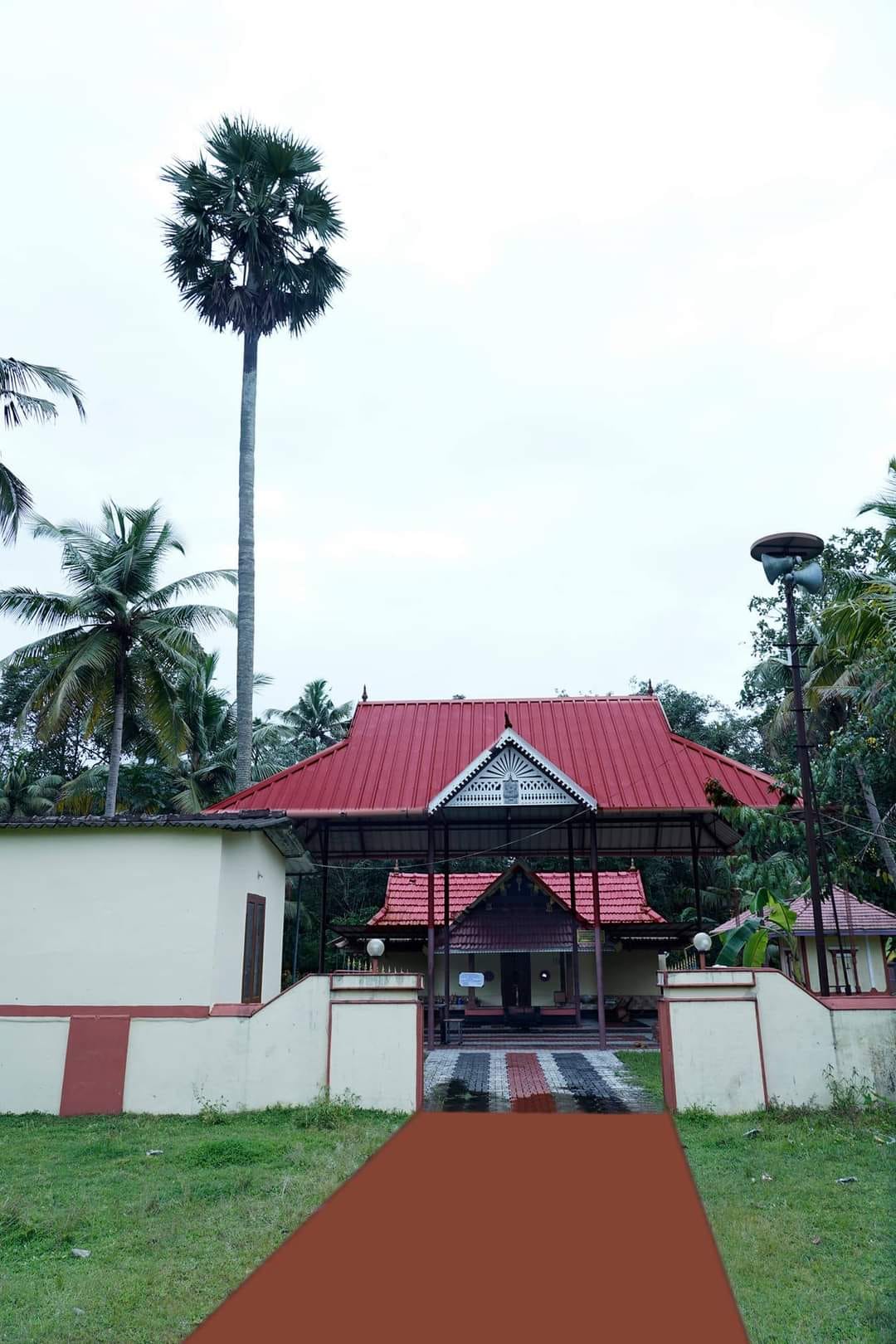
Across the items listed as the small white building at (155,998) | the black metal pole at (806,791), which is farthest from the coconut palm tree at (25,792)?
the black metal pole at (806,791)

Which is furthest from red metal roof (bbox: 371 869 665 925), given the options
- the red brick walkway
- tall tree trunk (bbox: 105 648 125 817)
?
the red brick walkway

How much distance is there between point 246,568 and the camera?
2105 centimetres

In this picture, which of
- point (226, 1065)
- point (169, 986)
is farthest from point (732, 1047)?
point (169, 986)

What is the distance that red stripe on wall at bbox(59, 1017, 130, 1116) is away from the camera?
1075 centimetres

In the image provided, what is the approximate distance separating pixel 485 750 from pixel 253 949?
19.9 ft

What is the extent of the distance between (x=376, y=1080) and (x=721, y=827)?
10.3 meters

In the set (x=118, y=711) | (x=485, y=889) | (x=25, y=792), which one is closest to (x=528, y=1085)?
(x=485, y=889)

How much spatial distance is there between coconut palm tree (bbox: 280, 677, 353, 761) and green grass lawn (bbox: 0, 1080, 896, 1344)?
30.3 meters

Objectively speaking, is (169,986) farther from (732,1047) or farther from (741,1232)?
(741,1232)

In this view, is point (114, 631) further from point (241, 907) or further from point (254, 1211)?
point (254, 1211)

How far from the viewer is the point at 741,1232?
19.8ft

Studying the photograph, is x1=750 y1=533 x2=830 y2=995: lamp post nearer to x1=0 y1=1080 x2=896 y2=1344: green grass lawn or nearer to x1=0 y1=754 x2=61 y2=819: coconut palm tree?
x1=0 y1=1080 x2=896 y2=1344: green grass lawn

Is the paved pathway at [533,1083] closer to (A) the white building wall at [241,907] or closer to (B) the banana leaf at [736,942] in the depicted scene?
(B) the banana leaf at [736,942]

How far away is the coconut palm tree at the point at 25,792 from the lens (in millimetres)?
33719
